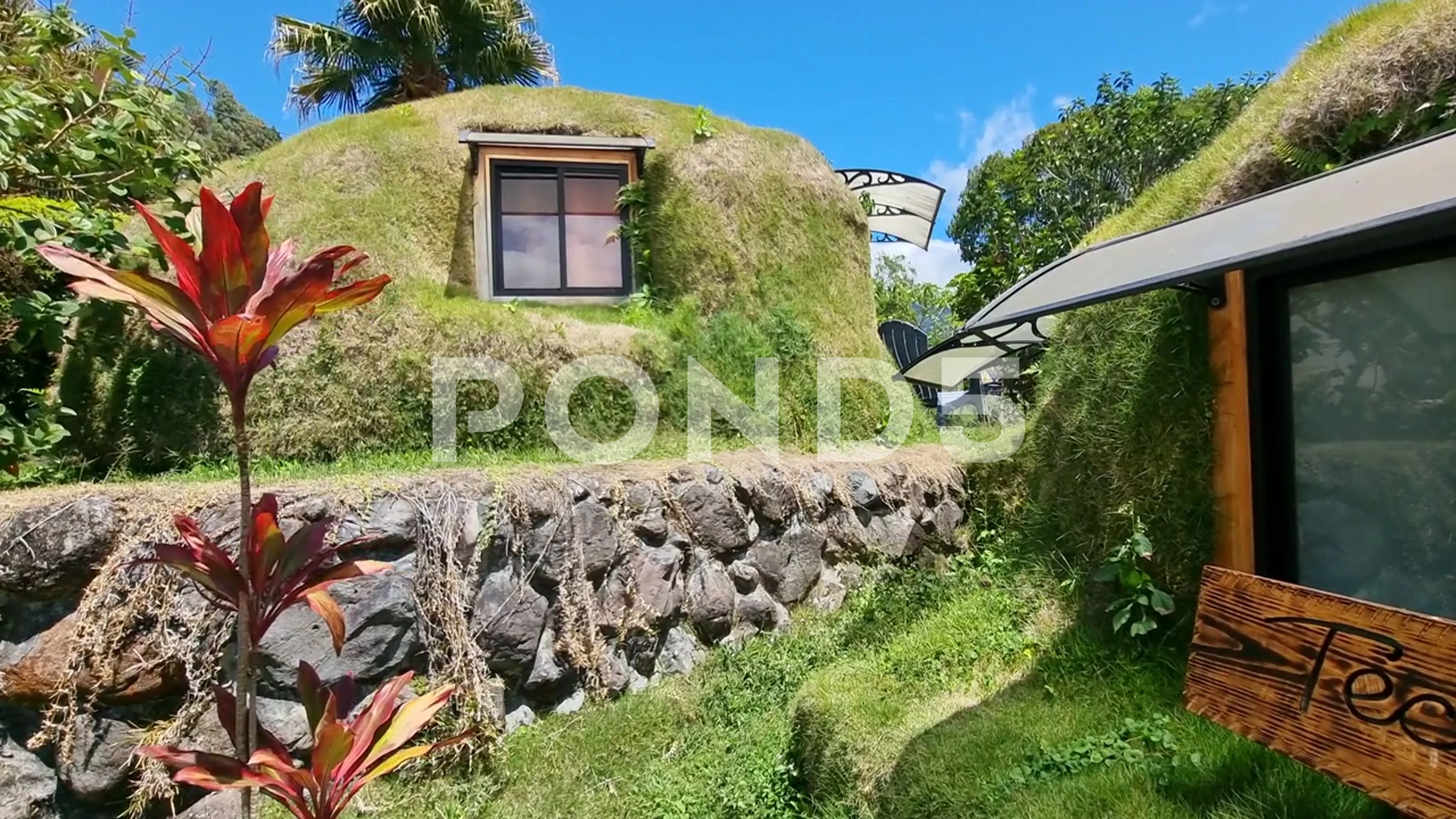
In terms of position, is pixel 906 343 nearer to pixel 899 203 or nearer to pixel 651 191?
pixel 899 203

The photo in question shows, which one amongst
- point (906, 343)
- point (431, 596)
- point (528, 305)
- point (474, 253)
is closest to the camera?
point (431, 596)

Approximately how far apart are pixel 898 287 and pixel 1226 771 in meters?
29.0

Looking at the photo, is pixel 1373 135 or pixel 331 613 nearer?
pixel 331 613

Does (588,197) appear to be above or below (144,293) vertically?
above

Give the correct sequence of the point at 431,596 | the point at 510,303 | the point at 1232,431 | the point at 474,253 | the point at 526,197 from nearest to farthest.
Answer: the point at 1232,431 < the point at 431,596 < the point at 510,303 < the point at 474,253 < the point at 526,197

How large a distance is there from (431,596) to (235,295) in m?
2.79

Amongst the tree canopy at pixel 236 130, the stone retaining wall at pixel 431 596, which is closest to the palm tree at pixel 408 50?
the tree canopy at pixel 236 130

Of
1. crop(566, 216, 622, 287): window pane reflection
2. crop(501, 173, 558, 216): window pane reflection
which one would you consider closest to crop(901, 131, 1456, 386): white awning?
crop(566, 216, 622, 287): window pane reflection

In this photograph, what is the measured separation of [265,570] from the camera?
2.29 meters

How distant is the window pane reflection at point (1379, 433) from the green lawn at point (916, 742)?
0.90m

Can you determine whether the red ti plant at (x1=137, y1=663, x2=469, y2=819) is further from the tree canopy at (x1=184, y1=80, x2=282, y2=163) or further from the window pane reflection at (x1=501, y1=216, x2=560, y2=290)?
the tree canopy at (x1=184, y1=80, x2=282, y2=163)

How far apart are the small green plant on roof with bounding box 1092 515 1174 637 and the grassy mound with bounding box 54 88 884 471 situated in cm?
360

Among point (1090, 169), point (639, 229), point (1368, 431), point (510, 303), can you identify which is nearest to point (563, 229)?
point (639, 229)

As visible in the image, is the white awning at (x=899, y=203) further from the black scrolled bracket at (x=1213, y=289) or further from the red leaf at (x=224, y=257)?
the red leaf at (x=224, y=257)
